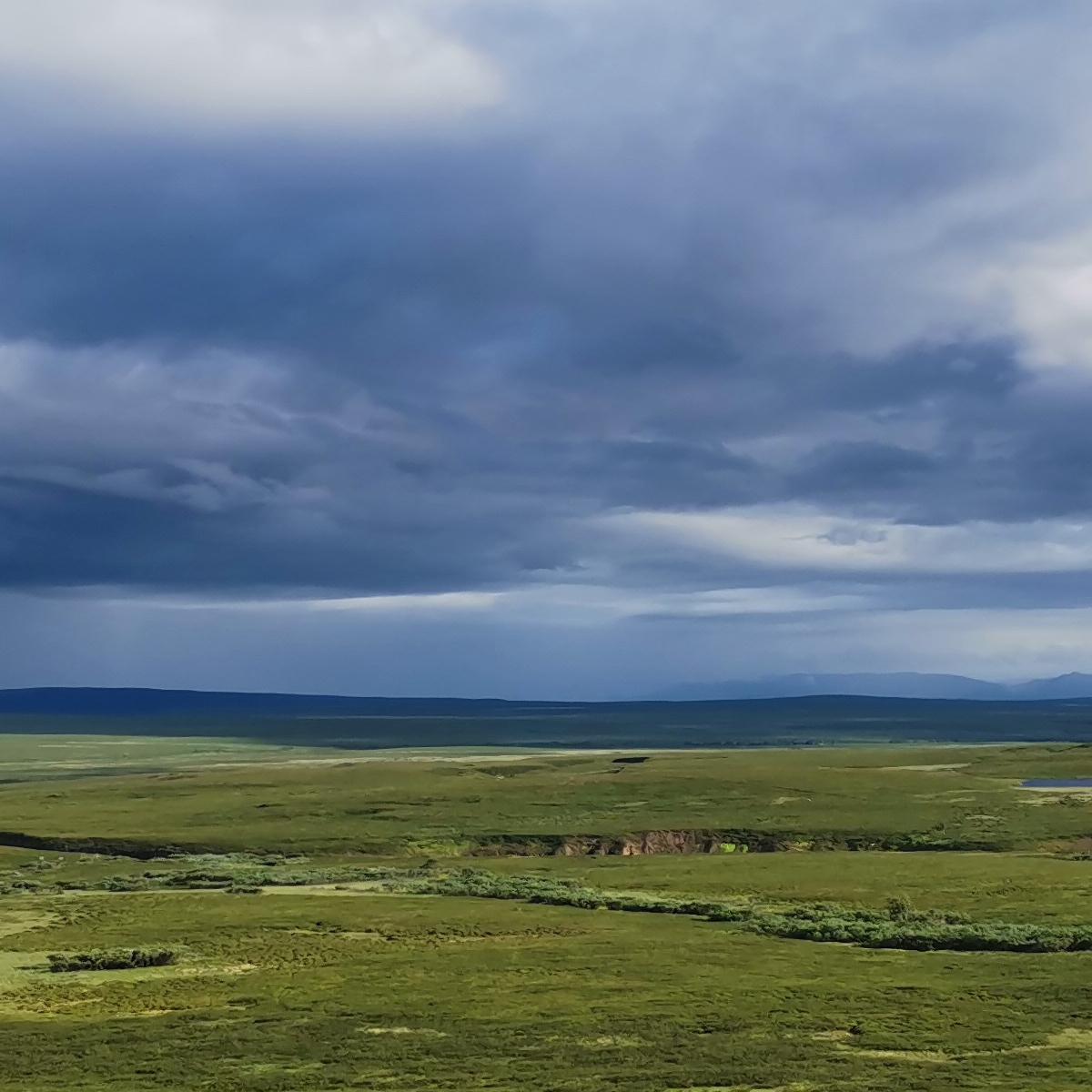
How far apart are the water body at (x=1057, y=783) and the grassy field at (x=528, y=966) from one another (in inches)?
817

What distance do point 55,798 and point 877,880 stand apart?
8754 cm

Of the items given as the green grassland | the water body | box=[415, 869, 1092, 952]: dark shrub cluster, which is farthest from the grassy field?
the water body

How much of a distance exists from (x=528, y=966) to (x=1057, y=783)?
102587 millimetres

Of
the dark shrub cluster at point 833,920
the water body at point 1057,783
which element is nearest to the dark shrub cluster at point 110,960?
the dark shrub cluster at point 833,920

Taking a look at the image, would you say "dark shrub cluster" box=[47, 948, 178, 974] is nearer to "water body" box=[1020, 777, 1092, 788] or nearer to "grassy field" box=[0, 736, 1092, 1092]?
"grassy field" box=[0, 736, 1092, 1092]

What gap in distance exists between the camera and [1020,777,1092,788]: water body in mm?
132000

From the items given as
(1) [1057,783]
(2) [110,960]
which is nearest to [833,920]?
(2) [110,960]

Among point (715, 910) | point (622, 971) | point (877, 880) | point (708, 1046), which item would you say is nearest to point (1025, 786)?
point (877, 880)

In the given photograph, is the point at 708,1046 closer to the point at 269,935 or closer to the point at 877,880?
the point at 269,935

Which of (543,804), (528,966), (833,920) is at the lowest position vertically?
(543,804)

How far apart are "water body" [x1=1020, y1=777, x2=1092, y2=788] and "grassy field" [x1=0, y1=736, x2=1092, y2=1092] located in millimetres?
20754

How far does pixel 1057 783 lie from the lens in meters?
138

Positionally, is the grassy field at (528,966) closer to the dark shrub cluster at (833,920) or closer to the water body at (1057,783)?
the dark shrub cluster at (833,920)

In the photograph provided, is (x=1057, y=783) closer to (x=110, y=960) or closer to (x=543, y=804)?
(x=543, y=804)
